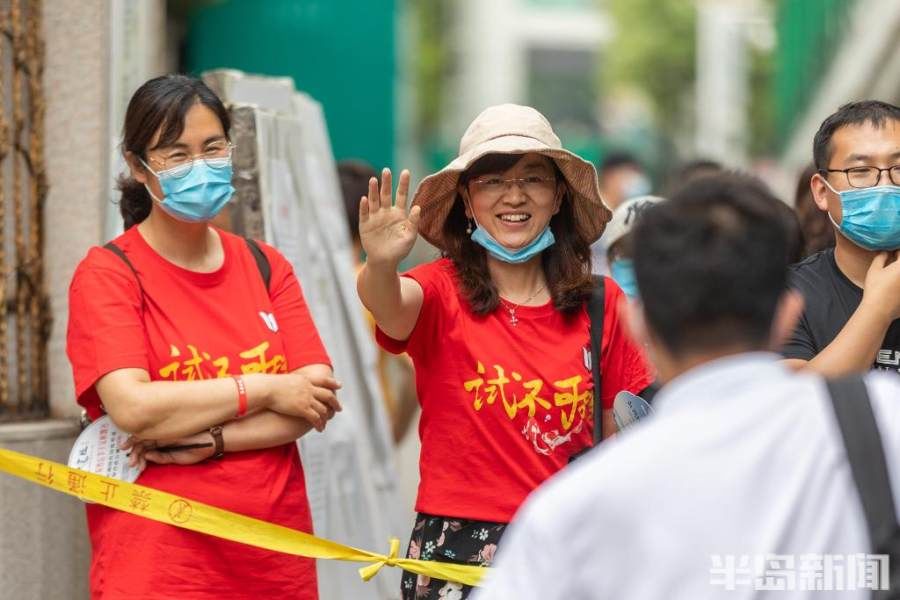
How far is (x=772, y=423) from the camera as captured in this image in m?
2.17

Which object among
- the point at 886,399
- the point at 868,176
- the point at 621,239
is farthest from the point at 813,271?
the point at 886,399

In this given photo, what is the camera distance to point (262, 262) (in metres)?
4.34

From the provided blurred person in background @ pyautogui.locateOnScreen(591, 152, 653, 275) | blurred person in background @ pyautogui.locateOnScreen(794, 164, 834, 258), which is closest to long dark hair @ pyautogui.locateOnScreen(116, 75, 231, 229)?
blurred person in background @ pyautogui.locateOnScreen(794, 164, 834, 258)

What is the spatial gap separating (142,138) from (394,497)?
3.06 metres

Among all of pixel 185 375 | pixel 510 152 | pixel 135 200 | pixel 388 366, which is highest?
pixel 510 152

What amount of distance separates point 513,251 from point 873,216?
1.01 m

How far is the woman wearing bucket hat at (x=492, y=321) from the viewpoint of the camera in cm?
389

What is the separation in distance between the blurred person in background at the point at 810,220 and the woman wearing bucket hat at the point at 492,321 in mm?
1359

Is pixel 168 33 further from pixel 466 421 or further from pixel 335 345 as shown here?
pixel 466 421

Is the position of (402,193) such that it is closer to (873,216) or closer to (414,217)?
(414,217)

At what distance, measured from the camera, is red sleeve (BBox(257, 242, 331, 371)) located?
422 centimetres

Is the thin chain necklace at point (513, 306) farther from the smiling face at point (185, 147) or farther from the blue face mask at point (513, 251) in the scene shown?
the smiling face at point (185, 147)

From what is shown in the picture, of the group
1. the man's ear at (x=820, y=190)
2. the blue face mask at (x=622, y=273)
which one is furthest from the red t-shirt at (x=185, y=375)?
the man's ear at (x=820, y=190)

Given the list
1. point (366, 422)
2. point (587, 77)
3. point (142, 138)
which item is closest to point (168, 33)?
point (366, 422)
